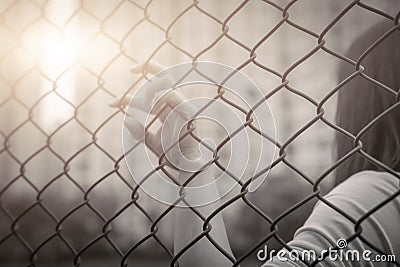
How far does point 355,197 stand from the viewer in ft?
2.36

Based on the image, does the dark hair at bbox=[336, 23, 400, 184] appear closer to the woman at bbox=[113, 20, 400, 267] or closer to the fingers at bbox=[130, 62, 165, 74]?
the woman at bbox=[113, 20, 400, 267]

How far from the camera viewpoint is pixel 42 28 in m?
1.38

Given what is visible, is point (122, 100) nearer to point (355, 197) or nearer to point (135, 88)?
point (135, 88)

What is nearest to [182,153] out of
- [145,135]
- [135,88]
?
[145,135]

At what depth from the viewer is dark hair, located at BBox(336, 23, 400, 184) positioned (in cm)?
81

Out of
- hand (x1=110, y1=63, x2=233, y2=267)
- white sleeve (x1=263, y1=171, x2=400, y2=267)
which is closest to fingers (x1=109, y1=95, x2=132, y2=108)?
hand (x1=110, y1=63, x2=233, y2=267)

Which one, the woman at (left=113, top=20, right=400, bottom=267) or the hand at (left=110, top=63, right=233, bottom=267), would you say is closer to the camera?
the woman at (left=113, top=20, right=400, bottom=267)

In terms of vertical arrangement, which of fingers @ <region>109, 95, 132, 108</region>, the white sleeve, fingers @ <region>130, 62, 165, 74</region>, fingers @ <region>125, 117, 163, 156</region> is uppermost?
fingers @ <region>130, 62, 165, 74</region>

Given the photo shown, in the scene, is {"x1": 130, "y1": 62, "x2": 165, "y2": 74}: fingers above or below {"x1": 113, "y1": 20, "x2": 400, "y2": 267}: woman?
above

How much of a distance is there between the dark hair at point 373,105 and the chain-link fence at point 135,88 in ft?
0.09

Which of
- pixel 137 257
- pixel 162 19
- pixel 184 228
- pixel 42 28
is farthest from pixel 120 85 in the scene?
pixel 137 257

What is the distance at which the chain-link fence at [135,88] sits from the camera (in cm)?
73

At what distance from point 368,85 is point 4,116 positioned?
1.88 m

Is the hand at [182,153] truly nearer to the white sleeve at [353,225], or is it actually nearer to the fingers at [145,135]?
the fingers at [145,135]
